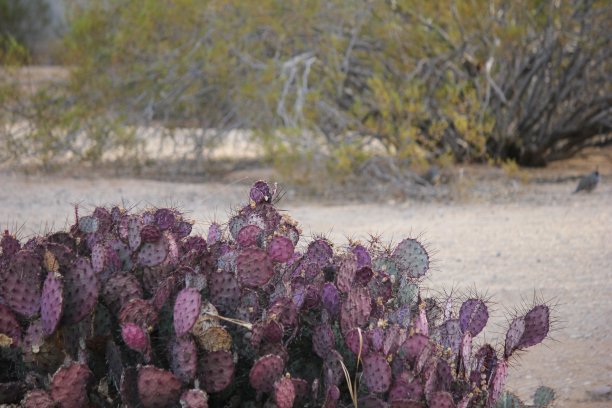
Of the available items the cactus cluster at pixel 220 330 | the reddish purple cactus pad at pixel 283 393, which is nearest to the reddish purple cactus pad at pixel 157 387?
the cactus cluster at pixel 220 330

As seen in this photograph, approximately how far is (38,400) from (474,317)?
1.23 m

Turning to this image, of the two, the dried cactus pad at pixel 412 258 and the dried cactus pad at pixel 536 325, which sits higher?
the dried cactus pad at pixel 412 258

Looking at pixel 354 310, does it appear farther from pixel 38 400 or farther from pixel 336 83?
pixel 336 83

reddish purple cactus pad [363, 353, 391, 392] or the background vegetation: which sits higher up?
the background vegetation

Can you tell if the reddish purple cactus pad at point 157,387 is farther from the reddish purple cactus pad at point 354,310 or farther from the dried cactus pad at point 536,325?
the dried cactus pad at point 536,325

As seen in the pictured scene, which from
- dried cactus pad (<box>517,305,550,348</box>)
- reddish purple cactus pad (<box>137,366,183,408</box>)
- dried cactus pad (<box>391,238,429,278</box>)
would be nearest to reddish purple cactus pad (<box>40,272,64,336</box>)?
reddish purple cactus pad (<box>137,366,183,408</box>)

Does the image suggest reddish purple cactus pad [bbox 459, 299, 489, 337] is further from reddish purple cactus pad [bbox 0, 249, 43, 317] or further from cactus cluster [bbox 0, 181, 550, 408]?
reddish purple cactus pad [bbox 0, 249, 43, 317]

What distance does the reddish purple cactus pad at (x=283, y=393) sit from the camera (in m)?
2.29

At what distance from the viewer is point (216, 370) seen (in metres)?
2.37

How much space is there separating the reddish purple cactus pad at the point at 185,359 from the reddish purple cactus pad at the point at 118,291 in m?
0.24

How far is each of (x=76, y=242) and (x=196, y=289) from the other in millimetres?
587

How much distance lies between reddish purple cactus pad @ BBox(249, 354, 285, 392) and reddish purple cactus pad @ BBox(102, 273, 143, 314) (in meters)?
0.40

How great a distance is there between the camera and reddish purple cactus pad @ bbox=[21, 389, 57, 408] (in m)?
2.28

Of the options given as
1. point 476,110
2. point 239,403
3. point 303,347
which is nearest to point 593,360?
point 303,347
